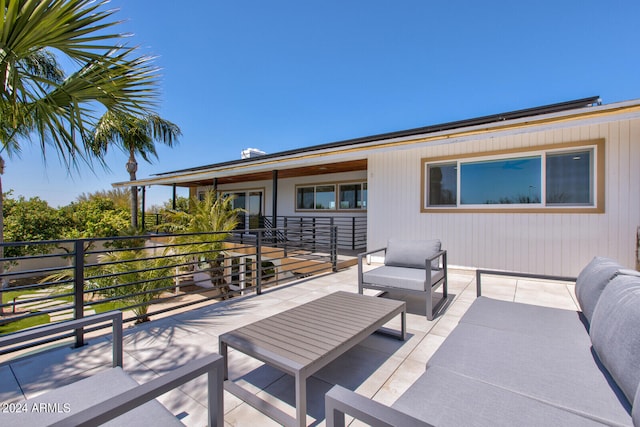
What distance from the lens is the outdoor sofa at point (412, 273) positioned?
363 centimetres

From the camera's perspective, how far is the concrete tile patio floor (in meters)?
2.01

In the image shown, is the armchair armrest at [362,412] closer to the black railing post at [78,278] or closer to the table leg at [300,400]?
the table leg at [300,400]

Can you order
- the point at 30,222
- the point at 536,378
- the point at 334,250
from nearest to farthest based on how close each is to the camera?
the point at 536,378 < the point at 334,250 < the point at 30,222

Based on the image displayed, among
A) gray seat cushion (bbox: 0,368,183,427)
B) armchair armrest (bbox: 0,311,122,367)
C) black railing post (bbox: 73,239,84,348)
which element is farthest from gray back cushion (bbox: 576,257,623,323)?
black railing post (bbox: 73,239,84,348)

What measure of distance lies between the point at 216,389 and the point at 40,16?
304 centimetres

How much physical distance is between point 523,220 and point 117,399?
659 cm

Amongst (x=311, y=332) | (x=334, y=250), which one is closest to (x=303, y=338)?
(x=311, y=332)

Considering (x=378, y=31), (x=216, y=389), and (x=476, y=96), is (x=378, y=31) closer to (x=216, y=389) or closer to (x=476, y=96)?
(x=476, y=96)

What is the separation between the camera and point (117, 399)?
1001mm

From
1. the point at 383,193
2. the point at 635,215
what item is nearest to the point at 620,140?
the point at 635,215

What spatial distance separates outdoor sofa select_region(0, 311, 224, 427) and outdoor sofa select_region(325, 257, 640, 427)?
60 cm

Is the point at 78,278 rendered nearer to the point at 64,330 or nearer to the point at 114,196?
the point at 64,330

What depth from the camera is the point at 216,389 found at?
139cm

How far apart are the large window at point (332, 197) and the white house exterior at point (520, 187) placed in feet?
Answer: 8.96
